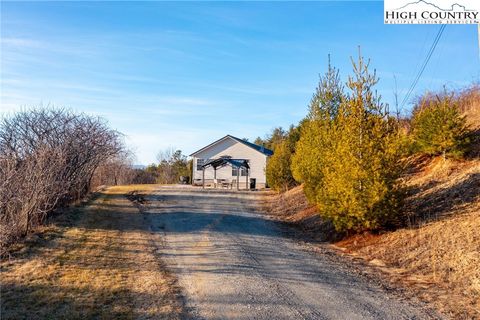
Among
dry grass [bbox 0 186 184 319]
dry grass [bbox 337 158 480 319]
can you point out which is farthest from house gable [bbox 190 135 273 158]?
dry grass [bbox 0 186 184 319]

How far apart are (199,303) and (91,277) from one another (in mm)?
2542

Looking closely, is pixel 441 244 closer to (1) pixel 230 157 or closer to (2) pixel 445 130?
(2) pixel 445 130

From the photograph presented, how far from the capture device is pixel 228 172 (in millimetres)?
39406

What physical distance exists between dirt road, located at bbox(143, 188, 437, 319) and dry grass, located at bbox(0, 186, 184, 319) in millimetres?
446

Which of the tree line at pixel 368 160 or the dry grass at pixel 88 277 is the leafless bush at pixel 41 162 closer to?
the dry grass at pixel 88 277

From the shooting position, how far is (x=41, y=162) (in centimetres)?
1149

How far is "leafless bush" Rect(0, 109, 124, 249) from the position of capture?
32.2 ft

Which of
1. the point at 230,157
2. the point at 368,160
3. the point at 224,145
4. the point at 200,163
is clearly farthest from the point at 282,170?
the point at 368,160

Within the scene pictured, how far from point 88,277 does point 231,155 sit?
32.0 metres

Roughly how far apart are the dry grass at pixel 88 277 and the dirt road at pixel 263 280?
446mm

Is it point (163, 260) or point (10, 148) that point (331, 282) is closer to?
point (163, 260)

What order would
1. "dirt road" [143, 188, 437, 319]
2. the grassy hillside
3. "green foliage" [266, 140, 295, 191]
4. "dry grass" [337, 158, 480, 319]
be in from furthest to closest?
1. "green foliage" [266, 140, 295, 191]
2. the grassy hillside
3. "dry grass" [337, 158, 480, 319]
4. "dirt road" [143, 188, 437, 319]

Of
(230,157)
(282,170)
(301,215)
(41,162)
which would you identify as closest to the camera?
(41,162)

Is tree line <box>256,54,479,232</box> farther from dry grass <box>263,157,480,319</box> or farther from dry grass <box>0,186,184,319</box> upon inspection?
dry grass <box>0,186,184,319</box>
